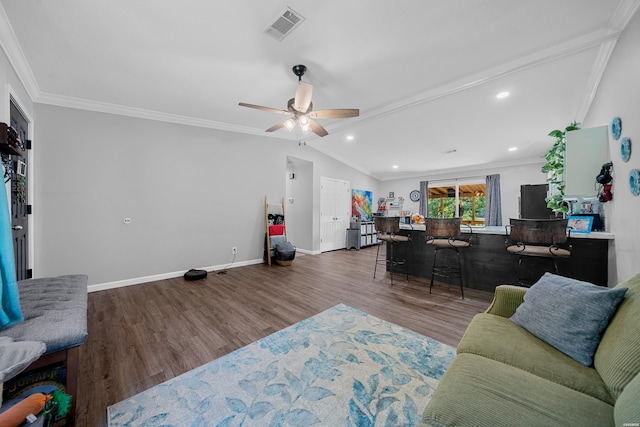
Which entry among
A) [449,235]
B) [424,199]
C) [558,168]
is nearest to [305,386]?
[449,235]

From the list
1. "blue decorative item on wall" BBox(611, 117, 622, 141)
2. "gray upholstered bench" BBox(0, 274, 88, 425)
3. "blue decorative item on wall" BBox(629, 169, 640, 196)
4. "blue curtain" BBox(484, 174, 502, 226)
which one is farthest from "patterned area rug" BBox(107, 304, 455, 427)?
"blue curtain" BBox(484, 174, 502, 226)

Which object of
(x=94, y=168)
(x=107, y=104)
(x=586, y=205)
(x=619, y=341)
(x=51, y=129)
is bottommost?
(x=619, y=341)

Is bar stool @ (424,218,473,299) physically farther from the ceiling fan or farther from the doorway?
the doorway

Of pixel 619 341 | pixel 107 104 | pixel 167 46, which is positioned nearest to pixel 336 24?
pixel 167 46

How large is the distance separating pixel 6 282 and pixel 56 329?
0.38 metres

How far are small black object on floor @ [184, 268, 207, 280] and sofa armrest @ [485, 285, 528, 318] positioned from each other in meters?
3.85

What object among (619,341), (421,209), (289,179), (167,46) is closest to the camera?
(619,341)

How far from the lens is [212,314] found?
2.58 meters

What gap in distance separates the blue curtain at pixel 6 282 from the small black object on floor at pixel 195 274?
254cm

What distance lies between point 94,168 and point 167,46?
2.19 m

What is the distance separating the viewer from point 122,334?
2.18m

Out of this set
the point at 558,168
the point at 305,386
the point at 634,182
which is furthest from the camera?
the point at 558,168

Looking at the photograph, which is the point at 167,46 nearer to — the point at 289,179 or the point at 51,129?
the point at 51,129

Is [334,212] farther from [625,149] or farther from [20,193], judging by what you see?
[20,193]
